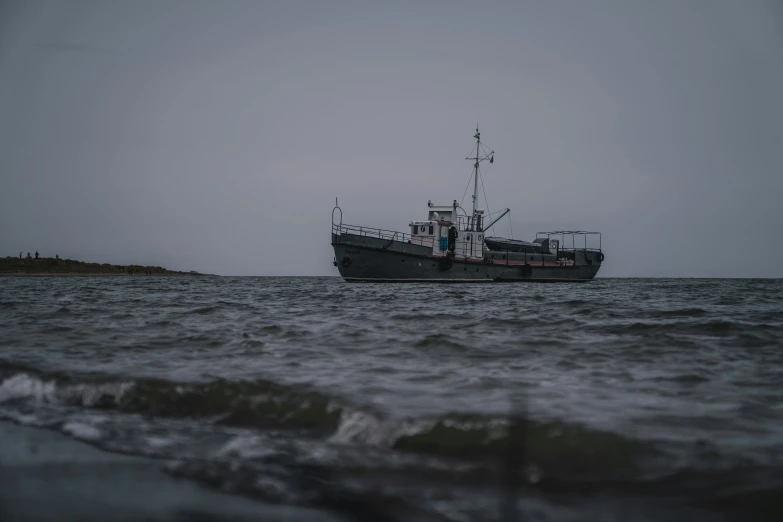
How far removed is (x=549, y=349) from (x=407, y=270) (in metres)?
30.3

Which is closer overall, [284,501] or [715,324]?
[284,501]

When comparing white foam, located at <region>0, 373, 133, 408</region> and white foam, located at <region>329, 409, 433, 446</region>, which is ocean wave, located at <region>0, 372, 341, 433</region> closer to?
white foam, located at <region>0, 373, 133, 408</region>

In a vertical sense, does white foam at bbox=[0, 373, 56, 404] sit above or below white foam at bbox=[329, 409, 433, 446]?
below

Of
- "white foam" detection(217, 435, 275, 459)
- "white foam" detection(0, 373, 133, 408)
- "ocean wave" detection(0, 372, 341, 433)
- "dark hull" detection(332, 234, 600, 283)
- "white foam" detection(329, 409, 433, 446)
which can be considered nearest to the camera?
"white foam" detection(217, 435, 275, 459)

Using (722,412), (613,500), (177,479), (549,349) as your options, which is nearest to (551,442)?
(613,500)

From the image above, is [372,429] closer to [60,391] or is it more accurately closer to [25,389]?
[60,391]

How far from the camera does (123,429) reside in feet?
10.9

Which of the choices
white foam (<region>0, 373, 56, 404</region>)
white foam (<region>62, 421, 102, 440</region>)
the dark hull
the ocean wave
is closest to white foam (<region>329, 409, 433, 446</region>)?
the ocean wave

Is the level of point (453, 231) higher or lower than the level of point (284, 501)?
higher

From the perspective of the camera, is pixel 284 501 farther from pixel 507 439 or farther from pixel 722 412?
pixel 722 412

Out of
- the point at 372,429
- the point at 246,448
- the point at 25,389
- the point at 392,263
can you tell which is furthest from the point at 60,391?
the point at 392,263

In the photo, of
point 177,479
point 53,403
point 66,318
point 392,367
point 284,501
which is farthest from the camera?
point 66,318

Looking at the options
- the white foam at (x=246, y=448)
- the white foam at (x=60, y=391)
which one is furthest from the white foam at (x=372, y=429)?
the white foam at (x=60, y=391)

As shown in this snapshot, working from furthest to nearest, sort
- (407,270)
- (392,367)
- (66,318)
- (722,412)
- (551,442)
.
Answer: (407,270)
(66,318)
(392,367)
(722,412)
(551,442)
